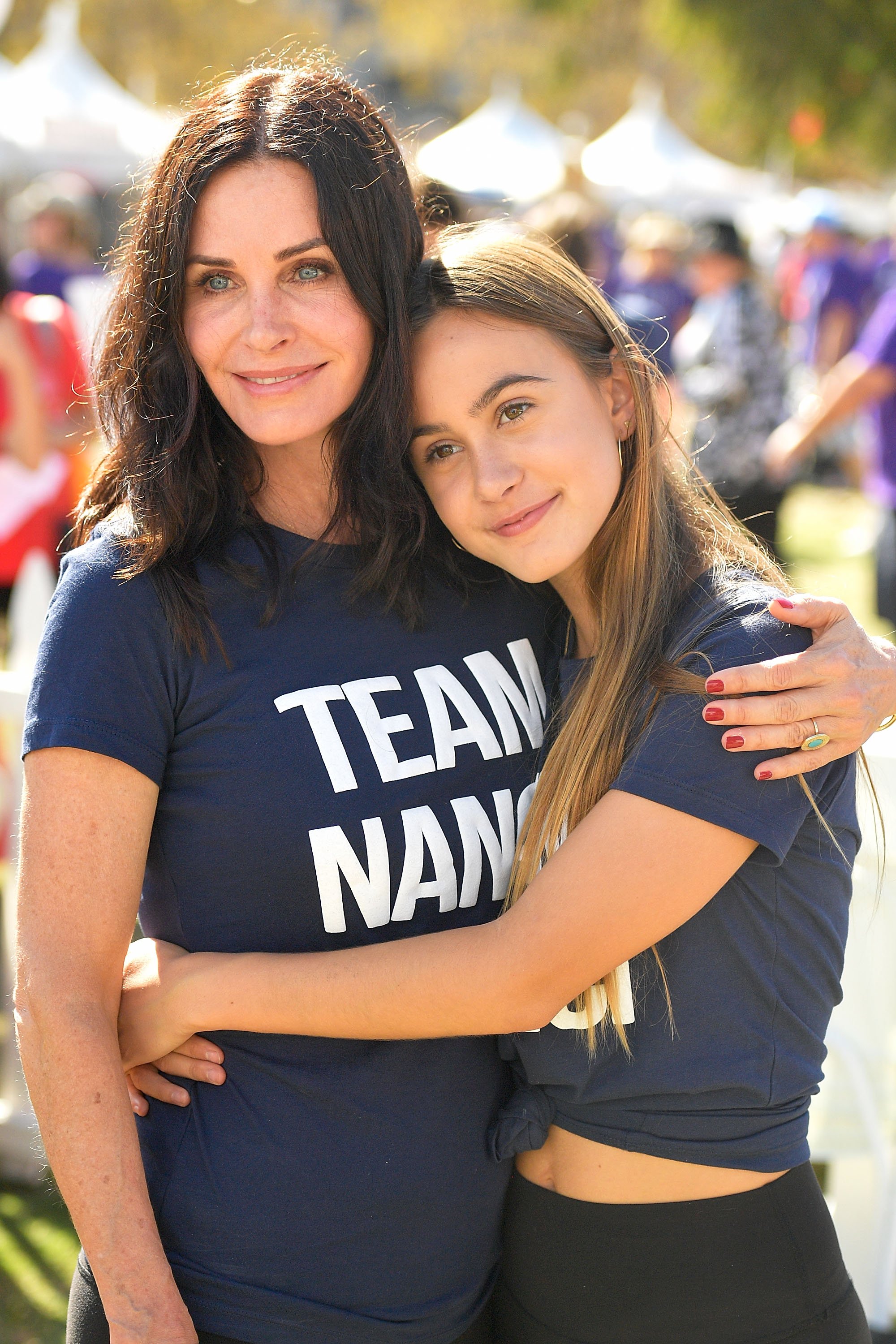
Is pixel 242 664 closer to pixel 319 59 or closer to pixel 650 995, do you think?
pixel 650 995

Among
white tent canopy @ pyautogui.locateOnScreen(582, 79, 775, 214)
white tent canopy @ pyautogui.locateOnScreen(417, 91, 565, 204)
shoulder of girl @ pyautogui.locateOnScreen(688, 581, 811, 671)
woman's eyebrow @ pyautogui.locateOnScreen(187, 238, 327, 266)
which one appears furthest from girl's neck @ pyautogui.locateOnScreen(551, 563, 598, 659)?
white tent canopy @ pyautogui.locateOnScreen(582, 79, 775, 214)

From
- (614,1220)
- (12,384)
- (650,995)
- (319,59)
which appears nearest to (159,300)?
(319,59)

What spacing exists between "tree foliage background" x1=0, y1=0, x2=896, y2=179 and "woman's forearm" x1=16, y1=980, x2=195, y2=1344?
1621 mm

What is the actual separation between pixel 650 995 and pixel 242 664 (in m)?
0.68

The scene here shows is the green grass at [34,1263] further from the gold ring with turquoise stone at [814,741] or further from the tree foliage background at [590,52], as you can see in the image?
the tree foliage background at [590,52]

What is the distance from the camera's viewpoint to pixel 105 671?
1.49m

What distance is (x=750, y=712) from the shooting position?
4.87 feet

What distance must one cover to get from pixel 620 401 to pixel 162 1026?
1.12 meters

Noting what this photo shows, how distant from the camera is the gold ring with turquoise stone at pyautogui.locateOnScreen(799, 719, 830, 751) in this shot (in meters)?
1.52

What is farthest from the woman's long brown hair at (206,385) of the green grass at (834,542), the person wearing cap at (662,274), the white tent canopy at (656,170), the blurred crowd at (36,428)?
the white tent canopy at (656,170)

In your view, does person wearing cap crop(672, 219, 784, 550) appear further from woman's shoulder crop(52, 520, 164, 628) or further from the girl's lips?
woman's shoulder crop(52, 520, 164, 628)

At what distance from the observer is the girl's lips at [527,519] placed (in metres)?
1.79

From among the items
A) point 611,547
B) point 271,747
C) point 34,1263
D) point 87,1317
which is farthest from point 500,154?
point 87,1317

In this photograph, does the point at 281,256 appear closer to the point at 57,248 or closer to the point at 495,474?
the point at 495,474
